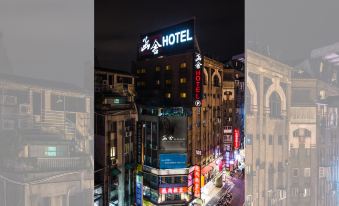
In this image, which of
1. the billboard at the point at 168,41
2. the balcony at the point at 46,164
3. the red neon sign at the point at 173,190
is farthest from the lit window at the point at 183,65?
the balcony at the point at 46,164

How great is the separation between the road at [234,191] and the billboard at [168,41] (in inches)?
216

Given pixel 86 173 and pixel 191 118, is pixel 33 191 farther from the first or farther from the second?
pixel 191 118

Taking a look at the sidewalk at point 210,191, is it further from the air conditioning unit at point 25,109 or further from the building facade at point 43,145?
the air conditioning unit at point 25,109

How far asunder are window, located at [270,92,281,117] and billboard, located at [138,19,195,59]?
3201 mm

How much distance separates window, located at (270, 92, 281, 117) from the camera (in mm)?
6600

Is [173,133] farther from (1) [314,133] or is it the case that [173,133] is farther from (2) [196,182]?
(1) [314,133]

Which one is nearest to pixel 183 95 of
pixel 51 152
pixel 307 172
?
pixel 307 172

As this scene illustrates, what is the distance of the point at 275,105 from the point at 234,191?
5916 mm

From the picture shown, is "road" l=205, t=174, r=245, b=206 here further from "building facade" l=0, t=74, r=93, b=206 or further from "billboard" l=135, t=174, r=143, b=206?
"building facade" l=0, t=74, r=93, b=206

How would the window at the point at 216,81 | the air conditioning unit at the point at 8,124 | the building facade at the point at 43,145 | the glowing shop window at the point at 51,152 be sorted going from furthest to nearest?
1. the window at the point at 216,81
2. the glowing shop window at the point at 51,152
3. the building facade at the point at 43,145
4. the air conditioning unit at the point at 8,124

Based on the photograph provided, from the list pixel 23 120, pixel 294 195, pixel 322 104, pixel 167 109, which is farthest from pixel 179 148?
pixel 23 120

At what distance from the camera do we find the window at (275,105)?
660cm

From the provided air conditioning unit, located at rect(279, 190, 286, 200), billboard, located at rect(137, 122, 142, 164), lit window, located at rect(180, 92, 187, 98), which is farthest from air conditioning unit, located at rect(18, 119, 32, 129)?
lit window, located at rect(180, 92, 187, 98)

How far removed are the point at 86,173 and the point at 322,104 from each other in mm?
5291
